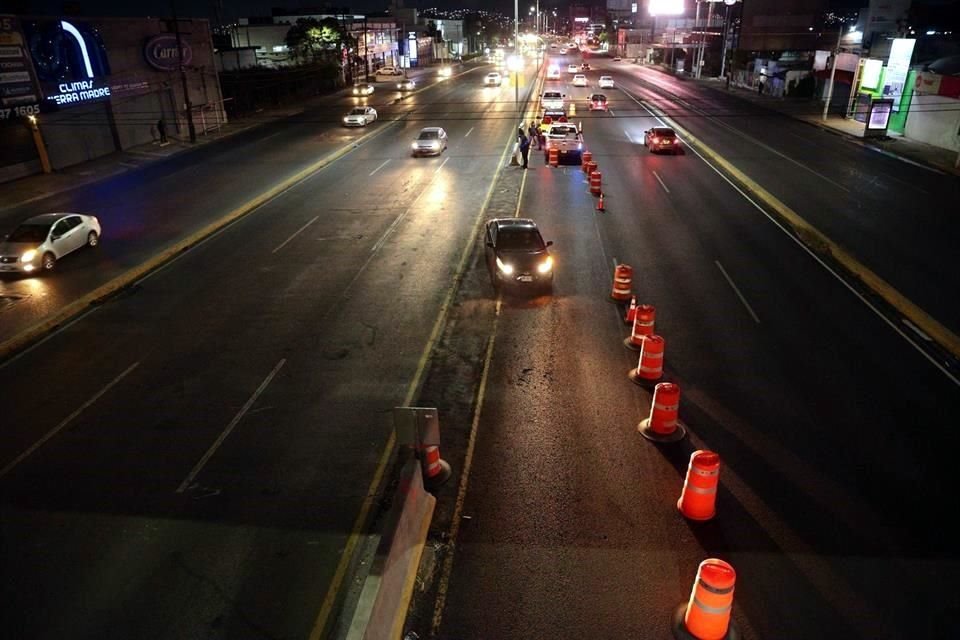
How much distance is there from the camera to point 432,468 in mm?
8578

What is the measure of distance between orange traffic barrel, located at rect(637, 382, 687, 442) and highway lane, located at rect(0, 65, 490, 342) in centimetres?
1357

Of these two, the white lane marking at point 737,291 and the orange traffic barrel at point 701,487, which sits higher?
the orange traffic barrel at point 701,487

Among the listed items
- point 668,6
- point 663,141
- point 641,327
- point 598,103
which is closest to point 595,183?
point 663,141

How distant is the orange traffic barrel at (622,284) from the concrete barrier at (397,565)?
7.99 m

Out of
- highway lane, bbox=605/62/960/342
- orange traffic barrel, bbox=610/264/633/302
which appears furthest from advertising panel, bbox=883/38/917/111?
orange traffic barrel, bbox=610/264/633/302

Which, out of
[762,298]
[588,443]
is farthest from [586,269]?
[588,443]

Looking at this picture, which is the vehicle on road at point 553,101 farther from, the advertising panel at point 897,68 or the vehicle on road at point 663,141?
the advertising panel at point 897,68

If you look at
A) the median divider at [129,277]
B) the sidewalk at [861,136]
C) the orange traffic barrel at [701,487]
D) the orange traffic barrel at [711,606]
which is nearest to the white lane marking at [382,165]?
the median divider at [129,277]

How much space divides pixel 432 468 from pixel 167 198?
22242mm

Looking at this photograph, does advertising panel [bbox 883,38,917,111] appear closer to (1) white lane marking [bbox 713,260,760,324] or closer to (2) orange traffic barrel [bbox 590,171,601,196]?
(2) orange traffic barrel [bbox 590,171,601,196]

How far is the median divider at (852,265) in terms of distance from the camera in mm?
12569

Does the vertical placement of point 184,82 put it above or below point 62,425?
above

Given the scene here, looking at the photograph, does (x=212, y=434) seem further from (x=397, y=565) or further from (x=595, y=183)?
(x=595, y=183)

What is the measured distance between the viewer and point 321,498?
833 centimetres
